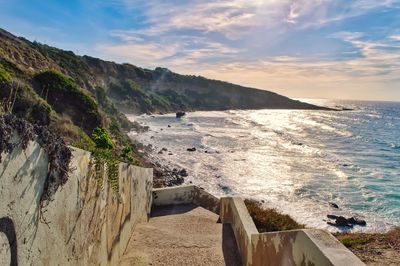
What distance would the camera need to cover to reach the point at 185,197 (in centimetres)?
1265

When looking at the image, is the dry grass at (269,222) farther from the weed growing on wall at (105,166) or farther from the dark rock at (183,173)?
the dark rock at (183,173)

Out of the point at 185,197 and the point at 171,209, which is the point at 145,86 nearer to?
the point at 185,197

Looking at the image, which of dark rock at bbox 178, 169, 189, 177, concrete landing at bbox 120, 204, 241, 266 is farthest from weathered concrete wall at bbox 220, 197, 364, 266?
dark rock at bbox 178, 169, 189, 177

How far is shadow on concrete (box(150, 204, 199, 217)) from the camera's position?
11.5 m

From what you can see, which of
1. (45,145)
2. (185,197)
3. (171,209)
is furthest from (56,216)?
(185,197)

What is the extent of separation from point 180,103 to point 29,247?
11109 centimetres

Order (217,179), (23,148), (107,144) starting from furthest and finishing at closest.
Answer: (217,179) → (107,144) → (23,148)

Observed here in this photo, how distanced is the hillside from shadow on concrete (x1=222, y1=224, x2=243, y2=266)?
366 cm

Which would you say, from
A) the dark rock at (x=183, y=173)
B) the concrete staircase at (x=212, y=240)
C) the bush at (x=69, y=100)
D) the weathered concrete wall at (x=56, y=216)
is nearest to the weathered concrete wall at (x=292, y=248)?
the concrete staircase at (x=212, y=240)

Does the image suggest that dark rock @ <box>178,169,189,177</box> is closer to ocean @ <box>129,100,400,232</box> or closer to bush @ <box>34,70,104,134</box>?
ocean @ <box>129,100,400,232</box>

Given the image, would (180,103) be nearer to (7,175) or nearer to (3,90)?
(3,90)

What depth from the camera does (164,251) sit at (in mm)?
7387

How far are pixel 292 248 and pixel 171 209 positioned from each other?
795 cm

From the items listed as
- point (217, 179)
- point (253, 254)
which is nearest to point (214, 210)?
point (253, 254)
